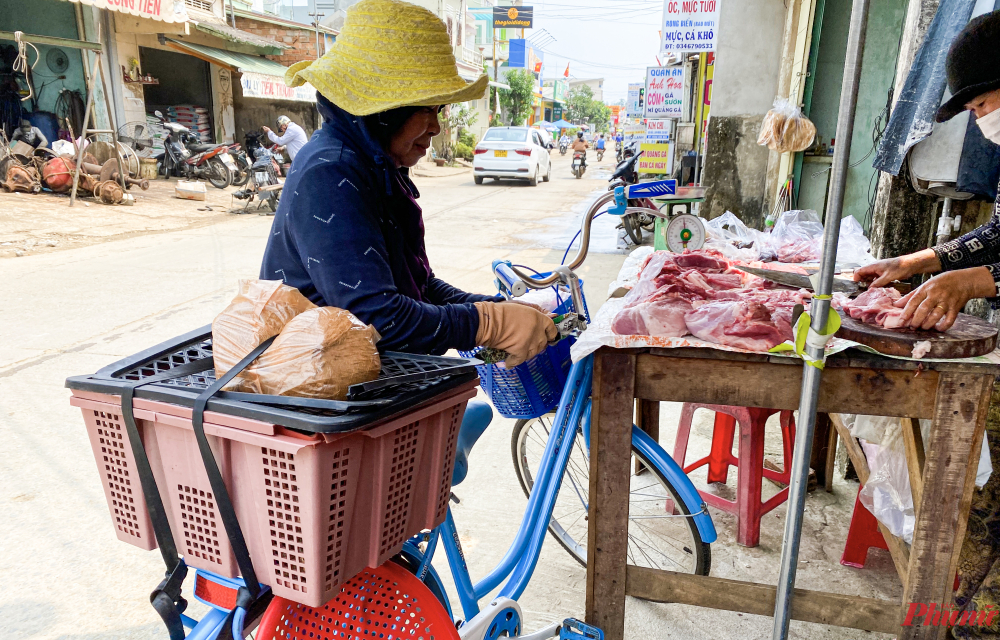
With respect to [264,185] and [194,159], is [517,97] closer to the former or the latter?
[194,159]

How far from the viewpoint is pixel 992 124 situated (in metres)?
1.92

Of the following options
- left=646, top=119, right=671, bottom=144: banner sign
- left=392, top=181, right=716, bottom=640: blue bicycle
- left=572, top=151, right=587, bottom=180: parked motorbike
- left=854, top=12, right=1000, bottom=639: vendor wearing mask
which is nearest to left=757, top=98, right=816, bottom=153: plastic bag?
left=854, top=12, right=1000, bottom=639: vendor wearing mask

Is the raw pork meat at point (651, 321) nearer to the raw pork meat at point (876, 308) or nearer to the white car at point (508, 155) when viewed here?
the raw pork meat at point (876, 308)

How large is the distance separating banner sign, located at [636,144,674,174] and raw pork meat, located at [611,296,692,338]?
8829 mm

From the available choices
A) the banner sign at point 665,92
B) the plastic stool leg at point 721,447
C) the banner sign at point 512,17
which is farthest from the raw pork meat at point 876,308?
the banner sign at point 512,17

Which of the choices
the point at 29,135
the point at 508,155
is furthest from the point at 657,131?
the point at 29,135

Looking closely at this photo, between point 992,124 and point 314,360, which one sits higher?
point 992,124

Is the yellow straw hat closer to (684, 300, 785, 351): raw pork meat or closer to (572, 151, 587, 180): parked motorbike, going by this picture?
(684, 300, 785, 351): raw pork meat

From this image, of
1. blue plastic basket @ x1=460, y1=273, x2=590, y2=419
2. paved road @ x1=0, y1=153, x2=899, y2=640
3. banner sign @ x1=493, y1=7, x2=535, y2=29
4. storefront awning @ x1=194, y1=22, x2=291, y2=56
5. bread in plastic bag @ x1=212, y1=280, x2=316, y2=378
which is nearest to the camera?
bread in plastic bag @ x1=212, y1=280, x2=316, y2=378

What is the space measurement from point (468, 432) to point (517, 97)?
125ft

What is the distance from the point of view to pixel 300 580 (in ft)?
3.96

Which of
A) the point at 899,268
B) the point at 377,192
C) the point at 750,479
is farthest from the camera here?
the point at 750,479

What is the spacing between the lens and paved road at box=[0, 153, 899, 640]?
2391mm

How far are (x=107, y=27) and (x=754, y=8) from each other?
1288 cm
